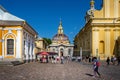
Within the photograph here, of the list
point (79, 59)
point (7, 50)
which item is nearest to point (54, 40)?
point (79, 59)

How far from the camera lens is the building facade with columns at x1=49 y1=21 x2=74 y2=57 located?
141137 millimetres

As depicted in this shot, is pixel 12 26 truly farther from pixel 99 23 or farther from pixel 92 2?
pixel 92 2

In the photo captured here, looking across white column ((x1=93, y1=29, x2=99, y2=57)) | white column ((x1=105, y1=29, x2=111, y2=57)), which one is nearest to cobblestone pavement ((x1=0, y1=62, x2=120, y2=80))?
white column ((x1=93, y1=29, x2=99, y2=57))

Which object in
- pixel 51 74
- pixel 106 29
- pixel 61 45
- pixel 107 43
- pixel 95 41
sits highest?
pixel 106 29

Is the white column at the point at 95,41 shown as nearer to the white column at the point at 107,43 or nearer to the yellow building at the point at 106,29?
the yellow building at the point at 106,29

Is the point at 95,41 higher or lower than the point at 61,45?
lower

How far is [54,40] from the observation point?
15862cm

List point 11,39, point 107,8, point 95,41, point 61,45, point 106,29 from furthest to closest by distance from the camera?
point 61,45
point 95,41
point 107,8
point 106,29
point 11,39

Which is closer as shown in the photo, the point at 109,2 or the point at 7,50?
the point at 7,50

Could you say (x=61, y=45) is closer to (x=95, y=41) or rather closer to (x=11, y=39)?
(x=95, y=41)

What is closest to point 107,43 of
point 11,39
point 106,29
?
point 106,29

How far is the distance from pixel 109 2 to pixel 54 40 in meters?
104

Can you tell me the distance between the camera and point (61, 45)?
143 m

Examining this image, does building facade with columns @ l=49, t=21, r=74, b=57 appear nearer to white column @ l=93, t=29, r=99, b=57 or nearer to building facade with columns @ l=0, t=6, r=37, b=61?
white column @ l=93, t=29, r=99, b=57
